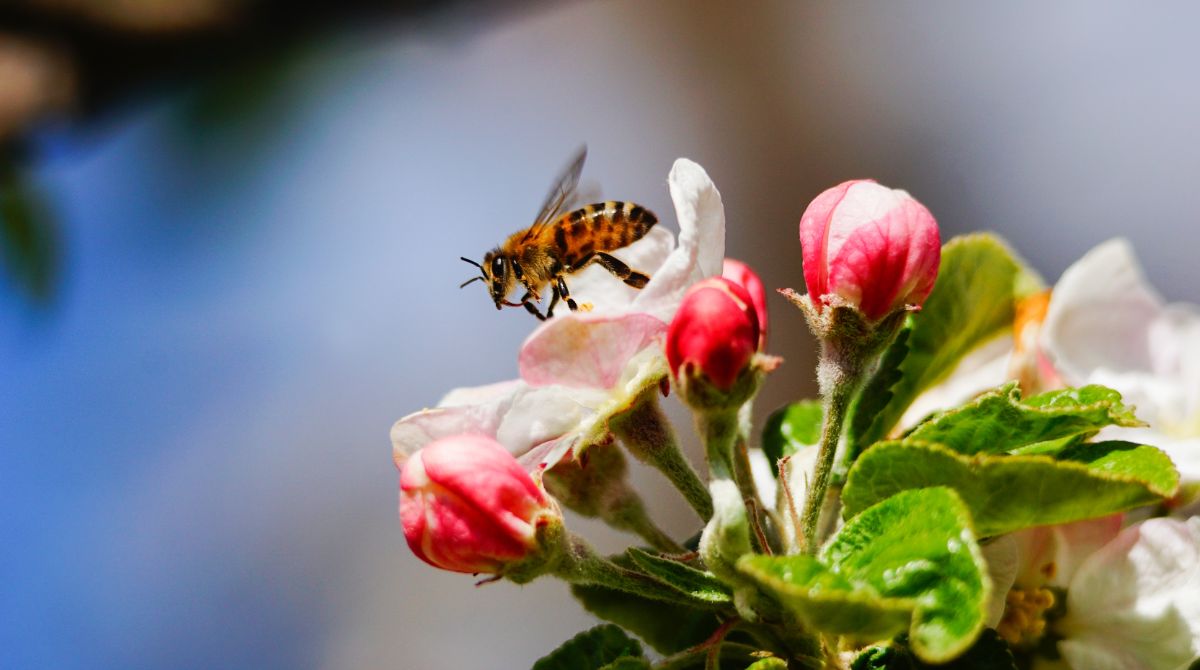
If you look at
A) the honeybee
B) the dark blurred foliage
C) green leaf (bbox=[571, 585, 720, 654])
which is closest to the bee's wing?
the honeybee

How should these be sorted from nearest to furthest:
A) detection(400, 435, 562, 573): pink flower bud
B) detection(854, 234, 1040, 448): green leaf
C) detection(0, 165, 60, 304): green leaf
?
1. detection(400, 435, 562, 573): pink flower bud
2. detection(854, 234, 1040, 448): green leaf
3. detection(0, 165, 60, 304): green leaf

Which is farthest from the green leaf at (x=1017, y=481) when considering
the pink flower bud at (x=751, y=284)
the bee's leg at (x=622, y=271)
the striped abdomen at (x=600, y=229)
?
the striped abdomen at (x=600, y=229)

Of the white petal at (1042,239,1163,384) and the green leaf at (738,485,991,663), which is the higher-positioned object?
the green leaf at (738,485,991,663)

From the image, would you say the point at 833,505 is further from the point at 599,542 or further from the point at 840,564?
the point at 599,542

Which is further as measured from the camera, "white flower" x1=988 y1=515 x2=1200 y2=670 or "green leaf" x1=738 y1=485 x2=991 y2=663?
"white flower" x1=988 y1=515 x2=1200 y2=670

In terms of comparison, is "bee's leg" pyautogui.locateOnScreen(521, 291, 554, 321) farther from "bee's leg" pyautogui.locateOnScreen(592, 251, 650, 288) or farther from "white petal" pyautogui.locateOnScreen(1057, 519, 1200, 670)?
"white petal" pyautogui.locateOnScreen(1057, 519, 1200, 670)

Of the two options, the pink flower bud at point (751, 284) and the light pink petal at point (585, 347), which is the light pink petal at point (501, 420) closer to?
the light pink petal at point (585, 347)

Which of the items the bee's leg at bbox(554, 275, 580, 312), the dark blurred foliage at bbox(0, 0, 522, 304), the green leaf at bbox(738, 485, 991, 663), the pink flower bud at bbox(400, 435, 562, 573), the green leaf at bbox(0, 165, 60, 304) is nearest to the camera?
the green leaf at bbox(738, 485, 991, 663)

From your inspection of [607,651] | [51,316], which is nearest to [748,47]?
[51,316]
